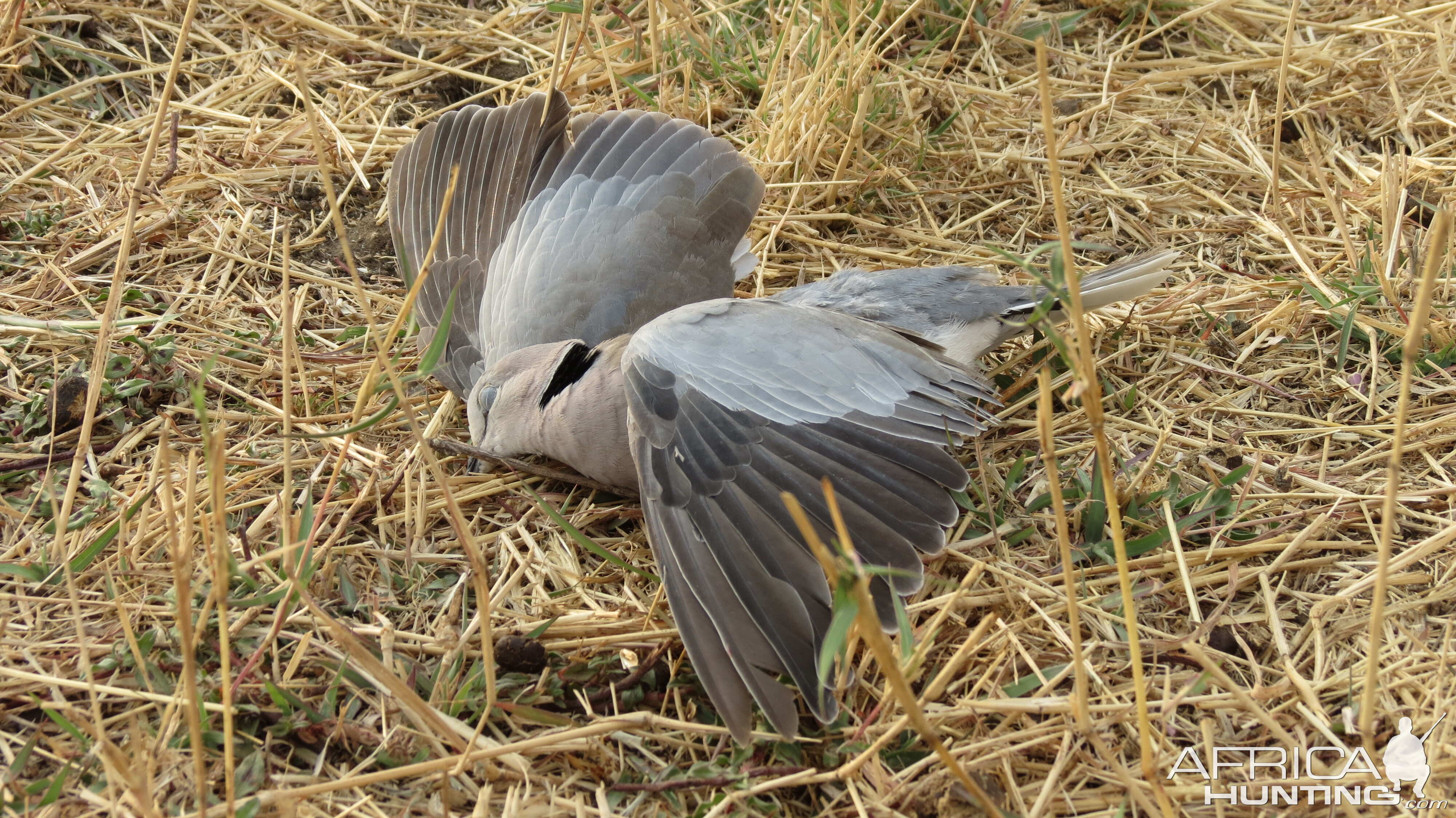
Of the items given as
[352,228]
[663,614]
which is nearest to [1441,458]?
[663,614]

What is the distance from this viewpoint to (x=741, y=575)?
76.2 inches

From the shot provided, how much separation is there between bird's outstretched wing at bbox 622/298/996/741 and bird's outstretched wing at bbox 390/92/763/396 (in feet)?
1.45

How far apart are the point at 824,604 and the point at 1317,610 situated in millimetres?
960

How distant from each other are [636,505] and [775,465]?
0.48 metres

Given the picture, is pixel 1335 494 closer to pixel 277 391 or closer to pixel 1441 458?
pixel 1441 458

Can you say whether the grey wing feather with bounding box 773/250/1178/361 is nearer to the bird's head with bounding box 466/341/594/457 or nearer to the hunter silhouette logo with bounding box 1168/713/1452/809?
the bird's head with bounding box 466/341/594/457

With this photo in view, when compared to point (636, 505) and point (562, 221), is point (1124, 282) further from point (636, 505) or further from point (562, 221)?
point (562, 221)

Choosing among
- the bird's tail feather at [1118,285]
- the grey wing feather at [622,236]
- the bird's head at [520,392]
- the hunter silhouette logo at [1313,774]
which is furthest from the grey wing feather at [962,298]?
the hunter silhouette logo at [1313,774]

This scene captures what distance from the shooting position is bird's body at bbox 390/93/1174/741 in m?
1.93

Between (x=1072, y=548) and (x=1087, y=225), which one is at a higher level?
(x=1087, y=225)

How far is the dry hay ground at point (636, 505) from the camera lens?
180cm

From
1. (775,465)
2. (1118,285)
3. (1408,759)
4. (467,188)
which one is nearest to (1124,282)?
(1118,285)

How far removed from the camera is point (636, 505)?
2.44m

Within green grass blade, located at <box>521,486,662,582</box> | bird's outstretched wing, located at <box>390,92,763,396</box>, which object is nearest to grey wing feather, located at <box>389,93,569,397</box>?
bird's outstretched wing, located at <box>390,92,763,396</box>
